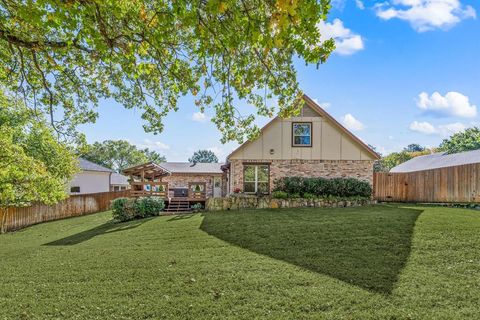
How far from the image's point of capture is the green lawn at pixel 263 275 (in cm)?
455

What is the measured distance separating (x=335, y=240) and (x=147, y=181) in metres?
13.8

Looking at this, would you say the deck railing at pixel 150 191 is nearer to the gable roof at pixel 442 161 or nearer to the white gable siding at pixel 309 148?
the white gable siding at pixel 309 148

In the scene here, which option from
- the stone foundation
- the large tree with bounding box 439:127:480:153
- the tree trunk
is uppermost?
→ the large tree with bounding box 439:127:480:153

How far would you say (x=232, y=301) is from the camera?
15.8 ft

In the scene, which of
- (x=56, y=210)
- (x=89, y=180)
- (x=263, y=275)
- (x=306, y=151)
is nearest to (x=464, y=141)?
(x=306, y=151)

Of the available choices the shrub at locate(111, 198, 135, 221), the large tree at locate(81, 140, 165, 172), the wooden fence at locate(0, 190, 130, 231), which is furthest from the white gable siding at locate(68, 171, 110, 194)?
the large tree at locate(81, 140, 165, 172)

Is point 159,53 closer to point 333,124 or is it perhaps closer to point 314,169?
point 314,169

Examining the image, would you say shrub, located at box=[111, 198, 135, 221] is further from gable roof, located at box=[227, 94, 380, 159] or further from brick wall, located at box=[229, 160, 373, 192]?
gable roof, located at box=[227, 94, 380, 159]

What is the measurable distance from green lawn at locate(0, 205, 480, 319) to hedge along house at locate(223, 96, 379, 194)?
766 cm

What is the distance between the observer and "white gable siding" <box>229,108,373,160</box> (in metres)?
17.7

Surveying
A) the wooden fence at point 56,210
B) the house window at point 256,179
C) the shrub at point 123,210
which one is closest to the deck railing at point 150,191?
the shrub at point 123,210

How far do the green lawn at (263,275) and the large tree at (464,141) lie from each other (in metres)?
30.3

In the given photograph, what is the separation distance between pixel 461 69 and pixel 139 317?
1599 cm

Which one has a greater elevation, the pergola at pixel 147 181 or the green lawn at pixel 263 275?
the pergola at pixel 147 181
